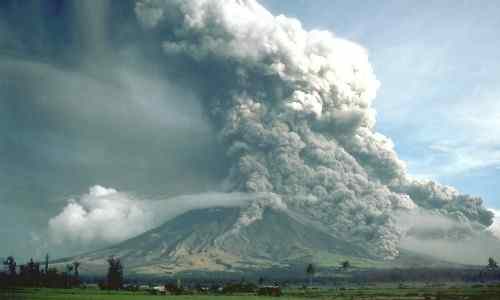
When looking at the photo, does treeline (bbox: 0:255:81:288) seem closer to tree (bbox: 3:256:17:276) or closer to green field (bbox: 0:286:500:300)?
tree (bbox: 3:256:17:276)

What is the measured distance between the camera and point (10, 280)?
352 feet

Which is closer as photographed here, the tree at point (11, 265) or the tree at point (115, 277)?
the tree at point (115, 277)

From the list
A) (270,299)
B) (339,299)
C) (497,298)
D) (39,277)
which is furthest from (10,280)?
(497,298)

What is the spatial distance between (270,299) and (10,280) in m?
61.7

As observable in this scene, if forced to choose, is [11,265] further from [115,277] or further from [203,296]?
[203,296]

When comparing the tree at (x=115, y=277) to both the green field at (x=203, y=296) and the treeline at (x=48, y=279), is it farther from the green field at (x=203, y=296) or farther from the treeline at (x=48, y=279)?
the green field at (x=203, y=296)

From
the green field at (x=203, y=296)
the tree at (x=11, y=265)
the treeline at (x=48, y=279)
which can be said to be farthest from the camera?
the tree at (x=11, y=265)

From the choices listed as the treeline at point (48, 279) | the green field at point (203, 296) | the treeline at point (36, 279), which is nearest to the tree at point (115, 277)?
the treeline at point (48, 279)

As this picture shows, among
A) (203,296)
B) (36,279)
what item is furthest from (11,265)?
(203,296)

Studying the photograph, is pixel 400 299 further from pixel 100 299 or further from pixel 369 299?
pixel 100 299

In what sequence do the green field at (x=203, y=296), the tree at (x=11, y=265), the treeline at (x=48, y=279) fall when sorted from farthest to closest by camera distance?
the tree at (x=11, y=265), the treeline at (x=48, y=279), the green field at (x=203, y=296)

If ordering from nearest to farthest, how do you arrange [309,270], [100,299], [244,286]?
[100,299], [244,286], [309,270]

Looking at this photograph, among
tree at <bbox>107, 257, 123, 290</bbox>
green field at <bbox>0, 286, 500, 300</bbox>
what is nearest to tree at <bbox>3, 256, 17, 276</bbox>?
tree at <bbox>107, 257, 123, 290</bbox>

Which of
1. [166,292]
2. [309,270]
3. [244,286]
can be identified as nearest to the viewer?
[166,292]
